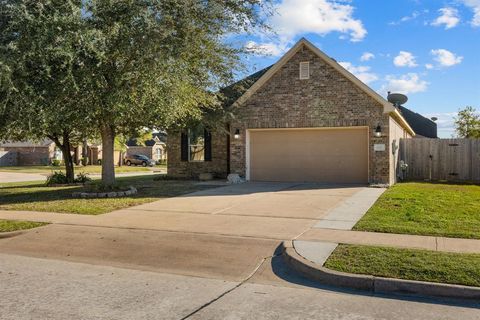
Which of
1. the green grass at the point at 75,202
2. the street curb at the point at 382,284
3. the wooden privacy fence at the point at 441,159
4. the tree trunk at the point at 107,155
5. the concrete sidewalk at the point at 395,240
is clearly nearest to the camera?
the street curb at the point at 382,284

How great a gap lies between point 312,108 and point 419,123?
23.6m

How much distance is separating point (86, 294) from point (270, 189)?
10696 mm

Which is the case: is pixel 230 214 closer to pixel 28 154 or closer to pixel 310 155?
pixel 310 155

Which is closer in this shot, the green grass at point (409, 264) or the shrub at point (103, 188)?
the green grass at point (409, 264)

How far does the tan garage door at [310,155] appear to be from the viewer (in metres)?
17.5

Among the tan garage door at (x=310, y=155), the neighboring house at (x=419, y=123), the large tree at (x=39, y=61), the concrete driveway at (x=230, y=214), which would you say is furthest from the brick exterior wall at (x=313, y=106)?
the neighboring house at (x=419, y=123)

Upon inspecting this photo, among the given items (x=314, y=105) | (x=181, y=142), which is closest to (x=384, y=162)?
(x=314, y=105)

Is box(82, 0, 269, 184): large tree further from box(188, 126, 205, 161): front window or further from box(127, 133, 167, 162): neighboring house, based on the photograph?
box(127, 133, 167, 162): neighboring house

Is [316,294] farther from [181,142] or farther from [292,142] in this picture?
[181,142]

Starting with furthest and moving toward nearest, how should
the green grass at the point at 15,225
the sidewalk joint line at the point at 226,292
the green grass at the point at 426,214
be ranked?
1. the green grass at the point at 15,225
2. the green grass at the point at 426,214
3. the sidewalk joint line at the point at 226,292

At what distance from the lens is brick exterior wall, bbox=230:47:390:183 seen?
54.6ft

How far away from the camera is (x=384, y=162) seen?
16500 mm

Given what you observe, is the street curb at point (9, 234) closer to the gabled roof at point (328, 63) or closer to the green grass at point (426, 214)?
the green grass at point (426, 214)

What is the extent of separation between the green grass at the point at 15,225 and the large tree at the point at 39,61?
293cm
